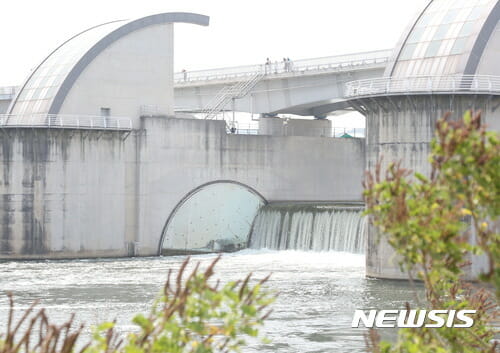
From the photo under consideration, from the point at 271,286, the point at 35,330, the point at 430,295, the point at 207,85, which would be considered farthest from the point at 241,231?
the point at 430,295

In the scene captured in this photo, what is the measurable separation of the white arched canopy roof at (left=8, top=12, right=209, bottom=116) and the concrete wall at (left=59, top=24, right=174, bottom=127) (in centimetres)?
29

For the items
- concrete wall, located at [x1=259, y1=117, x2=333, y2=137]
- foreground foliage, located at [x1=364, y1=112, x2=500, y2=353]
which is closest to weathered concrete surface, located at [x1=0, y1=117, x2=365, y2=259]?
concrete wall, located at [x1=259, y1=117, x2=333, y2=137]

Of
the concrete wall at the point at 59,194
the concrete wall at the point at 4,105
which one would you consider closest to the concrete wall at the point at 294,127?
the concrete wall at the point at 59,194

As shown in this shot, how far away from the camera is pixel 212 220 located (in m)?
51.4

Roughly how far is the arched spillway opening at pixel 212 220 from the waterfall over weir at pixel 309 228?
81cm

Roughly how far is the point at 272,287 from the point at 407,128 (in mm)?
7537

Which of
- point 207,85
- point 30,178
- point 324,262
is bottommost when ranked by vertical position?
point 324,262

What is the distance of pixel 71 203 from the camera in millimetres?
47500

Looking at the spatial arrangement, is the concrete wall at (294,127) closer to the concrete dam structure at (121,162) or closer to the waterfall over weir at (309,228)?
the concrete dam structure at (121,162)

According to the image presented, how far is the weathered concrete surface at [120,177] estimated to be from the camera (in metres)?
46.9

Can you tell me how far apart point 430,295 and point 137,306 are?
875 inches

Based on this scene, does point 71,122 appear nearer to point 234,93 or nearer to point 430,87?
point 234,93

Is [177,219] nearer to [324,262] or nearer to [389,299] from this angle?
[324,262]

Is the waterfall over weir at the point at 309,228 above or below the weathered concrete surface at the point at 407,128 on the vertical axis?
below
